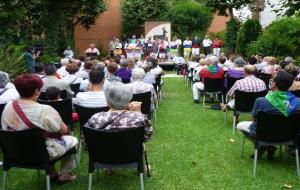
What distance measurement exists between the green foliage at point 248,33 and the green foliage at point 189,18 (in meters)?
12.6

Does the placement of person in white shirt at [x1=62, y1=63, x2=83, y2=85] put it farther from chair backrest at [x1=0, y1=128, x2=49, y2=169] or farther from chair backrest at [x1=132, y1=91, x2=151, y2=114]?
chair backrest at [x1=0, y1=128, x2=49, y2=169]

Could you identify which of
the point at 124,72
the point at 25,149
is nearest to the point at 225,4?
the point at 124,72

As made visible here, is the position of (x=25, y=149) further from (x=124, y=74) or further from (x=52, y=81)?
(x=124, y=74)

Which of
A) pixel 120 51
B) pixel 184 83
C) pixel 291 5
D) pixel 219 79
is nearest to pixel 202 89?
pixel 219 79

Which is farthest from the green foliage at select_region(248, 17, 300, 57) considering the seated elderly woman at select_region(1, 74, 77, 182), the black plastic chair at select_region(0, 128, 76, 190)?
the black plastic chair at select_region(0, 128, 76, 190)

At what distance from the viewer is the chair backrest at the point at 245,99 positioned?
7.34 meters

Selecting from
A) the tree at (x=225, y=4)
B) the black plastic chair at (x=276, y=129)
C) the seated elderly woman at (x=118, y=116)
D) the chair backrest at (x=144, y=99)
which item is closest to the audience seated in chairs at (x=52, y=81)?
the chair backrest at (x=144, y=99)

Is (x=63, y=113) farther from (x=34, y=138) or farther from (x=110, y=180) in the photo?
(x=34, y=138)

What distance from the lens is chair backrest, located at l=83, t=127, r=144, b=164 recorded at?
13.9ft

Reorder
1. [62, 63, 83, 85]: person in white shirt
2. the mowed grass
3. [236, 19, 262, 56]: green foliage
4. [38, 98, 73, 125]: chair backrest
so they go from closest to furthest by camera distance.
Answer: the mowed grass → [38, 98, 73, 125]: chair backrest → [62, 63, 83, 85]: person in white shirt → [236, 19, 262, 56]: green foliage

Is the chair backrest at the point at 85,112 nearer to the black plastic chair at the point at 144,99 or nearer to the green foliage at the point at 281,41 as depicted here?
the black plastic chair at the point at 144,99

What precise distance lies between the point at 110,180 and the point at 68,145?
2.62 feet

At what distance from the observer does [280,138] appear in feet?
17.6

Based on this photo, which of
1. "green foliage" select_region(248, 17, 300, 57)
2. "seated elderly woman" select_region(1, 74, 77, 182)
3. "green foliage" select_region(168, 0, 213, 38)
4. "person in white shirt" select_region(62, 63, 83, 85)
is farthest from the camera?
"green foliage" select_region(168, 0, 213, 38)
